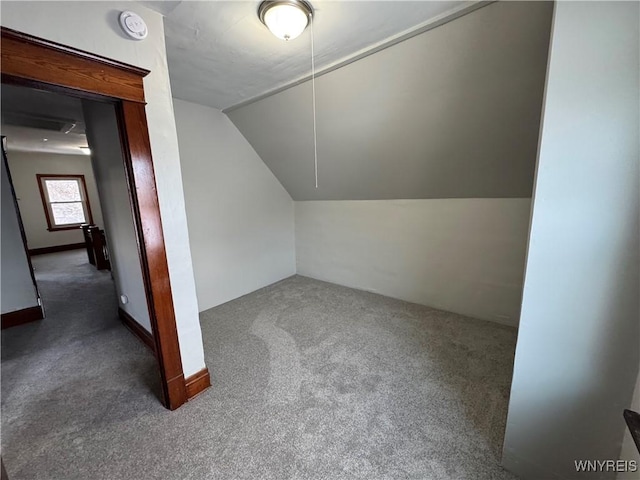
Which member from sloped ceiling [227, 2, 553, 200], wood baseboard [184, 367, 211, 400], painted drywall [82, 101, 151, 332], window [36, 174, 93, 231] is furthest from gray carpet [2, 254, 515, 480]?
window [36, 174, 93, 231]

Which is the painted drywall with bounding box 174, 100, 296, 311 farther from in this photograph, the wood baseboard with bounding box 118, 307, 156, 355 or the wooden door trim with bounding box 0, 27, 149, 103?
the wooden door trim with bounding box 0, 27, 149, 103

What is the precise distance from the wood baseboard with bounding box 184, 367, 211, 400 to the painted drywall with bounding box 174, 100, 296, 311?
4.45 feet

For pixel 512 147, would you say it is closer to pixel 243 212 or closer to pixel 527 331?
pixel 527 331

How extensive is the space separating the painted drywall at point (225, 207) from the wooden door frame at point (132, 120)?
139 centimetres

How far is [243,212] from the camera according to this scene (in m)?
3.37

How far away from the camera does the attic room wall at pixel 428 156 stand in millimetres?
1655

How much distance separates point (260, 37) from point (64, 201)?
791 cm

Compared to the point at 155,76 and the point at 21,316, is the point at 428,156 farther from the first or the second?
the point at 21,316

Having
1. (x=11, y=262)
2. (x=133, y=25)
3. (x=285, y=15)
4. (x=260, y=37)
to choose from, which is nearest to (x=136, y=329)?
(x=11, y=262)

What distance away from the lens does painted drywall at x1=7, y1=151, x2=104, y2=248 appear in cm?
591

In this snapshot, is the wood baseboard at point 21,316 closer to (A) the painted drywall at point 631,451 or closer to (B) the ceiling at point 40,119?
(B) the ceiling at point 40,119

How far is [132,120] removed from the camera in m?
1.37

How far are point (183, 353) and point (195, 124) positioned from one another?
7.47 feet

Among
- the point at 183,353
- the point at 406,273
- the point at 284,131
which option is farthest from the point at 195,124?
the point at 406,273
